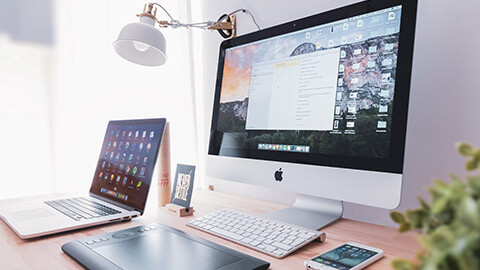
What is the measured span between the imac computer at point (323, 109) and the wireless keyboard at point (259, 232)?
104mm

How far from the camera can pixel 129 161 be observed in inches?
40.0

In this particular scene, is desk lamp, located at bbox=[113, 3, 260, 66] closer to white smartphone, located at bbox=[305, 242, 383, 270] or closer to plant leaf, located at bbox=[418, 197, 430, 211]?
white smartphone, located at bbox=[305, 242, 383, 270]

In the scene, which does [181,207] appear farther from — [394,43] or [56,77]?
[56,77]

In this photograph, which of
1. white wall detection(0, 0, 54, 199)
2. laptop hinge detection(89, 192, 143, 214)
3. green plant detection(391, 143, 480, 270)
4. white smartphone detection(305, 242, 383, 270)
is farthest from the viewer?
white wall detection(0, 0, 54, 199)

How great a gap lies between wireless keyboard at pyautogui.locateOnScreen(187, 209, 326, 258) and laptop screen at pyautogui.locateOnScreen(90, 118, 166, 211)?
0.22 meters

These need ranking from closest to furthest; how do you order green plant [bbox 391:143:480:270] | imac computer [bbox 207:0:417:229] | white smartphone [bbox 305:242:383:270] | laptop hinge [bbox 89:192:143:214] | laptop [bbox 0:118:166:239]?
green plant [bbox 391:143:480:270]
white smartphone [bbox 305:242:383:270]
imac computer [bbox 207:0:417:229]
laptop [bbox 0:118:166:239]
laptop hinge [bbox 89:192:143:214]

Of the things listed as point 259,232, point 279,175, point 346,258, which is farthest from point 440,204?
point 279,175

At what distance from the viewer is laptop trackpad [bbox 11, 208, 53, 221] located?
2.78 feet

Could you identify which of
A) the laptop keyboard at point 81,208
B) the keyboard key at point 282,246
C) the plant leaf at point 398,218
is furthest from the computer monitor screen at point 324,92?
the plant leaf at point 398,218

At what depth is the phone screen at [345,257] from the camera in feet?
1.80

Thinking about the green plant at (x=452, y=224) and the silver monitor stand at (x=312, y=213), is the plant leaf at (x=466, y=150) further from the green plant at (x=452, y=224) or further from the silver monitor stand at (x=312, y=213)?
the silver monitor stand at (x=312, y=213)

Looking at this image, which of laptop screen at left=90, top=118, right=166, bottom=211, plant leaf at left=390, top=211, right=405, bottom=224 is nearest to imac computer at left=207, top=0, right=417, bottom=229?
laptop screen at left=90, top=118, right=166, bottom=211

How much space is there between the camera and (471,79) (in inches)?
30.0

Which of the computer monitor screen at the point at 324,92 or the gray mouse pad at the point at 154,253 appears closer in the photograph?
the gray mouse pad at the point at 154,253
